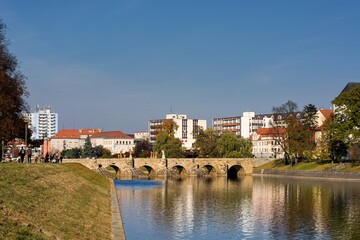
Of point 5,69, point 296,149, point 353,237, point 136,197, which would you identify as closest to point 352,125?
point 296,149

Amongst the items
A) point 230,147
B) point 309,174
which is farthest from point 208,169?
point 309,174

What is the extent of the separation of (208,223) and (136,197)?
21.0 meters

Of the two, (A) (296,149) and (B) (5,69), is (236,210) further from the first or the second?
(A) (296,149)

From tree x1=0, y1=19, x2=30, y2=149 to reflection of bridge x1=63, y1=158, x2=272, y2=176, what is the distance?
54008 mm

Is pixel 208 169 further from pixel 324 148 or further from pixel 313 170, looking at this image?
pixel 313 170

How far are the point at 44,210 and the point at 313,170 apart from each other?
7937cm

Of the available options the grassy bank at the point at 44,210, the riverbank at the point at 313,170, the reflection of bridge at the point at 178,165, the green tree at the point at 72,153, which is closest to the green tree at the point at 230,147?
the reflection of bridge at the point at 178,165

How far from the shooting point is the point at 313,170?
9650 centimetres

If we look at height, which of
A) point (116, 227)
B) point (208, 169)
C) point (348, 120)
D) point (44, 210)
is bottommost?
point (116, 227)

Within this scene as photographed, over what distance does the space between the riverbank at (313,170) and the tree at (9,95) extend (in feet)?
157

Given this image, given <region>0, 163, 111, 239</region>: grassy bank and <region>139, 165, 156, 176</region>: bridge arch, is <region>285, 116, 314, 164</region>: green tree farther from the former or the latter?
<region>0, 163, 111, 239</region>: grassy bank

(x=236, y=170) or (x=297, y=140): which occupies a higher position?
(x=297, y=140)

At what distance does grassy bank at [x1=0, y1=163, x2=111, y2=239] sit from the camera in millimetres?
17544

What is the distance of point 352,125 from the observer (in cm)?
8650
